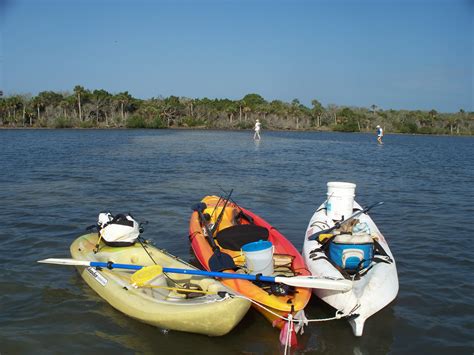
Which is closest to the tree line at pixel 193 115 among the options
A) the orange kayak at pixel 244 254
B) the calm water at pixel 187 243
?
the calm water at pixel 187 243

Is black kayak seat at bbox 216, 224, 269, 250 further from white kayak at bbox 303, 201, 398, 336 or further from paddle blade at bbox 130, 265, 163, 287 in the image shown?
paddle blade at bbox 130, 265, 163, 287

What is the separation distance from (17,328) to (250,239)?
3479 mm

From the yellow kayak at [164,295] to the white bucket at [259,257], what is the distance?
53 centimetres

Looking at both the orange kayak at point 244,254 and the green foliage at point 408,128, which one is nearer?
the orange kayak at point 244,254

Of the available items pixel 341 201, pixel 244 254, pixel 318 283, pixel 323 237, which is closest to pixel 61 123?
pixel 341 201

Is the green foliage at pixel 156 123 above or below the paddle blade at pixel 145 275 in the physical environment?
above

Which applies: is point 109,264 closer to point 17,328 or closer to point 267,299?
point 17,328

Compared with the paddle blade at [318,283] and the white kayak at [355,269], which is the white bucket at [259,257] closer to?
the paddle blade at [318,283]

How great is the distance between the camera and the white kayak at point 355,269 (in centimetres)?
548

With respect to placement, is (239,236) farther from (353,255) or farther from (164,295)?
(353,255)

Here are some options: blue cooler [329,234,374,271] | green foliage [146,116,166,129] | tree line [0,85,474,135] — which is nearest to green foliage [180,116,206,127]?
tree line [0,85,474,135]

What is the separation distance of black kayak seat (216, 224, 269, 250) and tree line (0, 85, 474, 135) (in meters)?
64.5

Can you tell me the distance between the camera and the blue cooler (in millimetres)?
6301

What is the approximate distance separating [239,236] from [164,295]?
1577 millimetres
